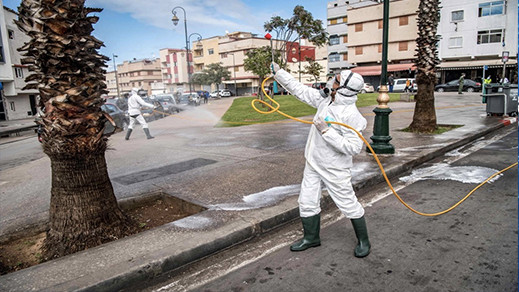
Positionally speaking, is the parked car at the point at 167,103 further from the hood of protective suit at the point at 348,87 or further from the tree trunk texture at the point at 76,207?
the hood of protective suit at the point at 348,87

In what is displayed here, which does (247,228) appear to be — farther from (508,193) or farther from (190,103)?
(190,103)

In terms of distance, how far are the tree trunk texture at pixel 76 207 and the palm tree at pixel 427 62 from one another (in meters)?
9.23

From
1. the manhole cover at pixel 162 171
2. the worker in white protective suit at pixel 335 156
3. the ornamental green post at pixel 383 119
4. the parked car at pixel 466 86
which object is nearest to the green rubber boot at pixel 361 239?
the worker in white protective suit at pixel 335 156

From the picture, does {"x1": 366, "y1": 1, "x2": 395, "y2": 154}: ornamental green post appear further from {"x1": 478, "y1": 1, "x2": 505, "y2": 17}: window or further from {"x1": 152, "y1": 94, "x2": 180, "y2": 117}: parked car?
{"x1": 478, "y1": 1, "x2": 505, "y2": 17}: window

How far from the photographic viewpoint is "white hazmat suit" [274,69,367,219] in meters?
3.33

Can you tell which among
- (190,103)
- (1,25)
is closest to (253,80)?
(190,103)

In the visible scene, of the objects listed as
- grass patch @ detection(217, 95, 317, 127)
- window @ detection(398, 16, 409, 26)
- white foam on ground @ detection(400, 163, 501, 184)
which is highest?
window @ detection(398, 16, 409, 26)

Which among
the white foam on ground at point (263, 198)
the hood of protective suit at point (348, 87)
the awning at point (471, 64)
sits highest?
the awning at point (471, 64)

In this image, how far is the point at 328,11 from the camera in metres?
62.6

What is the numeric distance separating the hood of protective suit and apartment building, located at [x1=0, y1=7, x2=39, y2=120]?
29821 mm

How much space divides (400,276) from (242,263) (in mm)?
1470

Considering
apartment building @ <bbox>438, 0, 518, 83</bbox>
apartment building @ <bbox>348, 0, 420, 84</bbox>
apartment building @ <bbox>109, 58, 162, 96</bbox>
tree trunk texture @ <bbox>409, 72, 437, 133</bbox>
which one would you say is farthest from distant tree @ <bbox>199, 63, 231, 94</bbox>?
tree trunk texture @ <bbox>409, 72, 437, 133</bbox>

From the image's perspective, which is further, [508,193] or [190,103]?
[190,103]

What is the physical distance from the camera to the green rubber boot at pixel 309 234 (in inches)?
145
